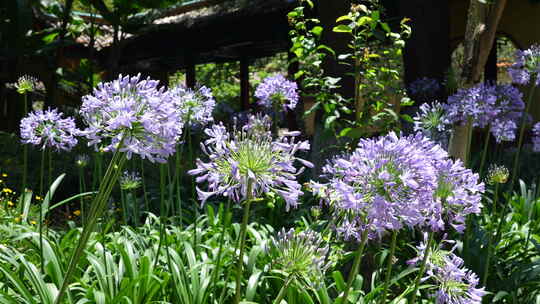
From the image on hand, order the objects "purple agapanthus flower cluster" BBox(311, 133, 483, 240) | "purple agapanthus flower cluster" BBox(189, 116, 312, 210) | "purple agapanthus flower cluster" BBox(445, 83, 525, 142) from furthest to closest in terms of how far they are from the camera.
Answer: "purple agapanthus flower cluster" BBox(445, 83, 525, 142) < "purple agapanthus flower cluster" BBox(189, 116, 312, 210) < "purple agapanthus flower cluster" BBox(311, 133, 483, 240)

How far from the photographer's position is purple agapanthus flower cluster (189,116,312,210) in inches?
58.7

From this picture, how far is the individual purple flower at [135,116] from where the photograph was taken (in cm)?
144

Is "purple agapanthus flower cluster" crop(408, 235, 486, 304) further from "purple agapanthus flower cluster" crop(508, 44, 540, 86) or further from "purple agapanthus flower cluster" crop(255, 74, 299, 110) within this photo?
"purple agapanthus flower cluster" crop(255, 74, 299, 110)

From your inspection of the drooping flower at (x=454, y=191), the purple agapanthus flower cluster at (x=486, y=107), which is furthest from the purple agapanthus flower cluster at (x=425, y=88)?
the drooping flower at (x=454, y=191)

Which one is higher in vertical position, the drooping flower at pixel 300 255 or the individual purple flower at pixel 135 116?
the individual purple flower at pixel 135 116

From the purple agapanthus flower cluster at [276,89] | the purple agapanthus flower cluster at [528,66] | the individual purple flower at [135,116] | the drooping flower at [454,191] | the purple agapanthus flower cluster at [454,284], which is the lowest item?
the purple agapanthus flower cluster at [454,284]

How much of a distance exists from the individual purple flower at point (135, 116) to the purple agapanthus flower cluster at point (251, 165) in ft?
0.40

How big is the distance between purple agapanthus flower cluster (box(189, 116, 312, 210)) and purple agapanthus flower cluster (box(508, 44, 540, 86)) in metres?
2.18

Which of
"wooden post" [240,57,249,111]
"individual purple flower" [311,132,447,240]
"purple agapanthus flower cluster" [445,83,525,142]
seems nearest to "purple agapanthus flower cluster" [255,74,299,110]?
"purple agapanthus flower cluster" [445,83,525,142]

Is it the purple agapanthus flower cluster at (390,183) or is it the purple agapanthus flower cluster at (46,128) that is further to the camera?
the purple agapanthus flower cluster at (46,128)

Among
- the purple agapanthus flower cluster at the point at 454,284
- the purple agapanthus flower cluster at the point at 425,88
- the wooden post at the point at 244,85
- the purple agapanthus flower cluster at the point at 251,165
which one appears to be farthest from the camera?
the wooden post at the point at 244,85

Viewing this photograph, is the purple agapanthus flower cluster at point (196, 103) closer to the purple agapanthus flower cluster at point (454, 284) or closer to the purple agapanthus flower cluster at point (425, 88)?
the purple agapanthus flower cluster at point (454, 284)

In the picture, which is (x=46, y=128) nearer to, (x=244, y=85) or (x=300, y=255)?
(x=300, y=255)

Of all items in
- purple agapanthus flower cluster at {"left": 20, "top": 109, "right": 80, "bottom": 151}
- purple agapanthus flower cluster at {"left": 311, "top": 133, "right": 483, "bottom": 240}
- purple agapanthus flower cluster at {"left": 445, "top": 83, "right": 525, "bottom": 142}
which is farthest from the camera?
purple agapanthus flower cluster at {"left": 445, "top": 83, "right": 525, "bottom": 142}
